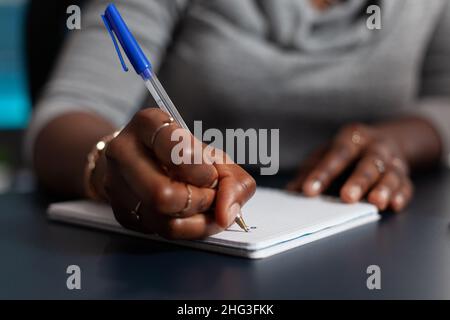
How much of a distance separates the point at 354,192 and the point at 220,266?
22 cm

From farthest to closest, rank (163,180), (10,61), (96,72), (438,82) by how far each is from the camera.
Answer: (10,61) < (438,82) < (96,72) < (163,180)

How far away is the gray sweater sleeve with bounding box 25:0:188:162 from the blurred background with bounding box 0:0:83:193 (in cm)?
12

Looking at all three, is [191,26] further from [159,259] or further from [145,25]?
[159,259]

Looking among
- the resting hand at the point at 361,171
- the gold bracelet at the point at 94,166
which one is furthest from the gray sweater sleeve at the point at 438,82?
the gold bracelet at the point at 94,166

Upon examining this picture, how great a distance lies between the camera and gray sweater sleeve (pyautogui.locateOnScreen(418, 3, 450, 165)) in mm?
956

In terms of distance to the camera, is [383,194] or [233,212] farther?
[383,194]

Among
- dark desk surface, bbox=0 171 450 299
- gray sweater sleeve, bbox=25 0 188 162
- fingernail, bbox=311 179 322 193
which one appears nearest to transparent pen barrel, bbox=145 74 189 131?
dark desk surface, bbox=0 171 450 299

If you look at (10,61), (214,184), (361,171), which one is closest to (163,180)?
(214,184)

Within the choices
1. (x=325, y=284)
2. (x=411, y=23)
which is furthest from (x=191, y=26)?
(x=325, y=284)

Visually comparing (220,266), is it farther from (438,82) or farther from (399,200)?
(438,82)

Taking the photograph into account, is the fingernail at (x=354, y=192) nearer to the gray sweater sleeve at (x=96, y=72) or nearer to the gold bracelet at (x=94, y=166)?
the gold bracelet at (x=94, y=166)

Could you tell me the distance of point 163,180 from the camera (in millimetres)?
411

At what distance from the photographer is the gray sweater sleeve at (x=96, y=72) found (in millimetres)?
801

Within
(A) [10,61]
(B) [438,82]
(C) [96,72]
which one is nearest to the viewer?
(C) [96,72]
